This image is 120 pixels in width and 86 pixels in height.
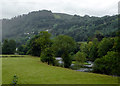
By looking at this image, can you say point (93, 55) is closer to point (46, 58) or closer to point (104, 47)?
point (104, 47)

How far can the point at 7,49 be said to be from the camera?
66125 mm

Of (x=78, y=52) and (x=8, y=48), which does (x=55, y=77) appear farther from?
(x=8, y=48)

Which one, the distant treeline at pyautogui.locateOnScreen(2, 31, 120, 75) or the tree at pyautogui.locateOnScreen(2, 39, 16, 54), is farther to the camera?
the tree at pyautogui.locateOnScreen(2, 39, 16, 54)

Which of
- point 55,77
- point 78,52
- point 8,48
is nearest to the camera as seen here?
point 55,77

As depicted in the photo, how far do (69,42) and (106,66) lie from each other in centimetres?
3980

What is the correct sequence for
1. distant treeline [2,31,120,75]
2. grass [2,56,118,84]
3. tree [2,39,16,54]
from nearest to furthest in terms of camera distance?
grass [2,56,118,84]
distant treeline [2,31,120,75]
tree [2,39,16,54]

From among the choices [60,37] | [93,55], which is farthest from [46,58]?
[60,37]

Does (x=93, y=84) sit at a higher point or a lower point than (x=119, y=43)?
lower

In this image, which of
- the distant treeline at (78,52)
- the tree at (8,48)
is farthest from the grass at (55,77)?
the tree at (8,48)

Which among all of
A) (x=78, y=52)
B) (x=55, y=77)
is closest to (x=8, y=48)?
(x=78, y=52)

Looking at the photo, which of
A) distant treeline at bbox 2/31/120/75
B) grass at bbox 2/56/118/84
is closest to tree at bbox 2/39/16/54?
distant treeline at bbox 2/31/120/75

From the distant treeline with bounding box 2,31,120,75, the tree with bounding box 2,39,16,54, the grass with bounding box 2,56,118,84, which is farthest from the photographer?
the tree with bounding box 2,39,16,54

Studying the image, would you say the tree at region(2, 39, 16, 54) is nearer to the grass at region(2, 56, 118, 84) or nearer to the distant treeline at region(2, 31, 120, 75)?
the distant treeline at region(2, 31, 120, 75)

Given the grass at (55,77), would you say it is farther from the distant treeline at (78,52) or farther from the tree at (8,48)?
the tree at (8,48)
